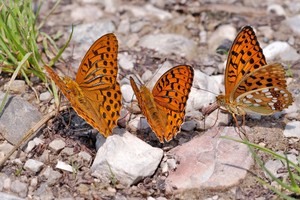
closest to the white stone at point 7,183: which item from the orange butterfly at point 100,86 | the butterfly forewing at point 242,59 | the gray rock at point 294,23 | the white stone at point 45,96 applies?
the orange butterfly at point 100,86

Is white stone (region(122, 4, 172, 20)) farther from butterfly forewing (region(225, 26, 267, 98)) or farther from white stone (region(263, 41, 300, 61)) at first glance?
butterfly forewing (region(225, 26, 267, 98))

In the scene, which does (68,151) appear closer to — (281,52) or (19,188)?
(19,188)

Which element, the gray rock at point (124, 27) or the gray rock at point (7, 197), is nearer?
the gray rock at point (7, 197)

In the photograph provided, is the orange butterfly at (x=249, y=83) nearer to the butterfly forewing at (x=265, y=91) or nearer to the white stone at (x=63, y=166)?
the butterfly forewing at (x=265, y=91)

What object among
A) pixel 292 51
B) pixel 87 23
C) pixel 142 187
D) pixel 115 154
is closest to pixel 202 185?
pixel 142 187

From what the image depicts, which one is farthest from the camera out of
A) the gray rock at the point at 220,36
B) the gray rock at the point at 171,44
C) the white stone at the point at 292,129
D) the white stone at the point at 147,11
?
the white stone at the point at 147,11

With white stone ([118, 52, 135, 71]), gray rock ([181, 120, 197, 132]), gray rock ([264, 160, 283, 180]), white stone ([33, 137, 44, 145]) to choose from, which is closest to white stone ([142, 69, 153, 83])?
white stone ([118, 52, 135, 71])

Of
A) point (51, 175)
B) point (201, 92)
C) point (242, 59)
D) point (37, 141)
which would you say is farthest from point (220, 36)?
point (51, 175)
